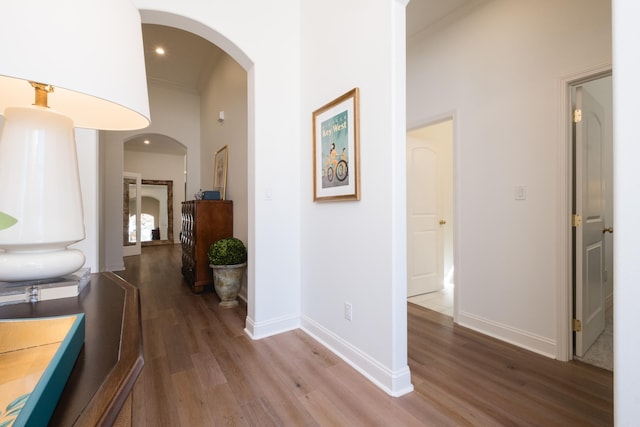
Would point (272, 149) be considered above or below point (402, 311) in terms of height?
above

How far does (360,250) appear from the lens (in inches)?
75.2

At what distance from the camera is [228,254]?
10.1ft

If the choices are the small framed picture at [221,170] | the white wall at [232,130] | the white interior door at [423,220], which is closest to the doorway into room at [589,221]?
the white interior door at [423,220]

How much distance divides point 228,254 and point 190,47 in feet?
10.0

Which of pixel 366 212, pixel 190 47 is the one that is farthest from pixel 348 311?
pixel 190 47

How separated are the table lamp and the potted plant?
88.0 inches

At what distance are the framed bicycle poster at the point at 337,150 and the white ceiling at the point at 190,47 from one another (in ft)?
4.59

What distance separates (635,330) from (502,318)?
5.68 ft

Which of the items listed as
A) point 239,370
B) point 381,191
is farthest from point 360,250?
point 239,370

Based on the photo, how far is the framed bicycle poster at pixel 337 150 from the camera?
6.31ft

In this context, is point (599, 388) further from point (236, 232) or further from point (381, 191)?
point (236, 232)

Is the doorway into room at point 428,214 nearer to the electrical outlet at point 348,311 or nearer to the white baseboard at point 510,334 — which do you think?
the white baseboard at point 510,334

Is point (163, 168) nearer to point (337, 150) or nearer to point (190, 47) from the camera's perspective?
point (190, 47)

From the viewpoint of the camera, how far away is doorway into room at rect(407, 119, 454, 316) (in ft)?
11.3
